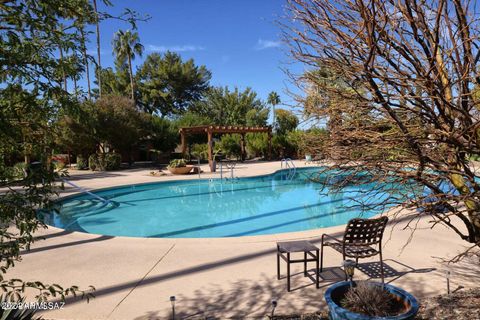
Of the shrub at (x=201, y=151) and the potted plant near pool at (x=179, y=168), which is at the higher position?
the shrub at (x=201, y=151)

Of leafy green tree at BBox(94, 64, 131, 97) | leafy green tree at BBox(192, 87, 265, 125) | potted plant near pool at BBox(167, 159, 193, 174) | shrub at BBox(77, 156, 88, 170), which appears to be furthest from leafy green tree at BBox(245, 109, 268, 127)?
potted plant near pool at BBox(167, 159, 193, 174)

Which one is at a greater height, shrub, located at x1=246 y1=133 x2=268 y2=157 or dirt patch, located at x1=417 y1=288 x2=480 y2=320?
shrub, located at x1=246 y1=133 x2=268 y2=157

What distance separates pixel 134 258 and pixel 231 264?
1553 millimetres

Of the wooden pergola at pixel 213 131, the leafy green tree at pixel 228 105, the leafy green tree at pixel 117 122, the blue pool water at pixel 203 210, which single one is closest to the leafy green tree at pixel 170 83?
the leafy green tree at pixel 228 105

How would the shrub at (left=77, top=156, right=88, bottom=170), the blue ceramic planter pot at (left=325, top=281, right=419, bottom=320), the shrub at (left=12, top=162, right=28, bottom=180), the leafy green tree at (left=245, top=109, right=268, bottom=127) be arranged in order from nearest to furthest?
the shrub at (left=12, top=162, right=28, bottom=180)
the blue ceramic planter pot at (left=325, top=281, right=419, bottom=320)
the shrub at (left=77, top=156, right=88, bottom=170)
the leafy green tree at (left=245, top=109, right=268, bottom=127)

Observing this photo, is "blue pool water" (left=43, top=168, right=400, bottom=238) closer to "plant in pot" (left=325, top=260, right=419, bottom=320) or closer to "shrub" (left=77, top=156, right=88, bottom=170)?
"plant in pot" (left=325, top=260, right=419, bottom=320)

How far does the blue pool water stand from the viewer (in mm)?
9094

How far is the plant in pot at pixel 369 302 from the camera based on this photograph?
8.40 feet

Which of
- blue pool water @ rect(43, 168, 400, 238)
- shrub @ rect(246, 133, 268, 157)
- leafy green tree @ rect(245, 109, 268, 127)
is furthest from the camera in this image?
leafy green tree @ rect(245, 109, 268, 127)

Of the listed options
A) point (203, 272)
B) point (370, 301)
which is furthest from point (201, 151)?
point (370, 301)

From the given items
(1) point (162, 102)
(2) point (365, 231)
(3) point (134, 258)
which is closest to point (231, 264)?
(3) point (134, 258)

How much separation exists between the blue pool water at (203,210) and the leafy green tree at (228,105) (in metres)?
26.2

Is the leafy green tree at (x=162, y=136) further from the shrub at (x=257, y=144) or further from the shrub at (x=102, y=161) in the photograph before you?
the shrub at (x=257, y=144)

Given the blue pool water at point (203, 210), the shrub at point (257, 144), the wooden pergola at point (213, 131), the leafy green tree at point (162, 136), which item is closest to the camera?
the blue pool water at point (203, 210)
